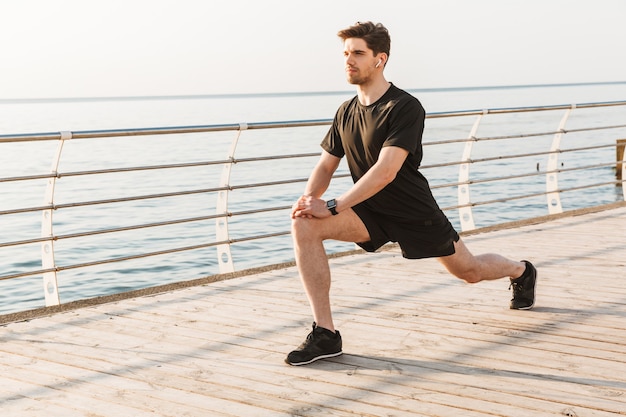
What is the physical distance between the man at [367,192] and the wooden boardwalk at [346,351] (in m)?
0.35

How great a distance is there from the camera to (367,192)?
13.2 feet

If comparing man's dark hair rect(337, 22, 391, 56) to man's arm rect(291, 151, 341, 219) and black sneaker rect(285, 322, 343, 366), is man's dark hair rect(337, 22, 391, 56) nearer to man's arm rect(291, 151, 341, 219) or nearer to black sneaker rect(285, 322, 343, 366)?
man's arm rect(291, 151, 341, 219)

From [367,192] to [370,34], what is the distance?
2.19ft

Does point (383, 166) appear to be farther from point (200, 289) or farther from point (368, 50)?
A: point (200, 289)

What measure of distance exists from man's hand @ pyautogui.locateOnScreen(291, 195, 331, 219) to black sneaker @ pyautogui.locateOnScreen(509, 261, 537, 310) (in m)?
1.37

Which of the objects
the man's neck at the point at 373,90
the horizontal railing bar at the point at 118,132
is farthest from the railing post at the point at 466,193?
the man's neck at the point at 373,90

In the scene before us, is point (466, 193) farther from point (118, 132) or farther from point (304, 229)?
point (304, 229)

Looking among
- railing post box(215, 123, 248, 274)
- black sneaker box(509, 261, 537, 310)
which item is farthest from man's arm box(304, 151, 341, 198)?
railing post box(215, 123, 248, 274)

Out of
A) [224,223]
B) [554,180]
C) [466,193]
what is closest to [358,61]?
[224,223]

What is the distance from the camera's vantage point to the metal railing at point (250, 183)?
212 inches

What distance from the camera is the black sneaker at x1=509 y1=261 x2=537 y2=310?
4926 millimetres

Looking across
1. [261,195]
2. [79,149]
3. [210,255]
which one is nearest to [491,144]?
[79,149]

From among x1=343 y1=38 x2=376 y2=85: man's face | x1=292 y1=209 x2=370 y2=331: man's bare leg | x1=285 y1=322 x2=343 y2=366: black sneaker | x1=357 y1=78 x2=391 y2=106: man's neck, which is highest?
x1=343 y1=38 x2=376 y2=85: man's face

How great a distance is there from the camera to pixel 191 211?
20.2m
